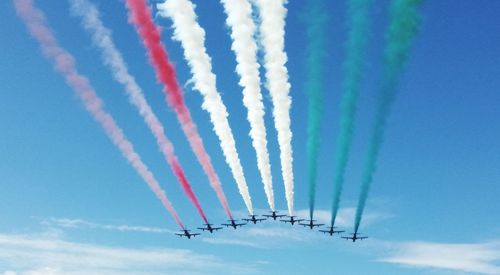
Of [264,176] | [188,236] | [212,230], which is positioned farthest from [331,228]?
[264,176]

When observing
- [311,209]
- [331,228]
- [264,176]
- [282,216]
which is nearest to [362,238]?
[331,228]

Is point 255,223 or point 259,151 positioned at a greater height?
point 255,223

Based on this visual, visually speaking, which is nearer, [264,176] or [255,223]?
[264,176]

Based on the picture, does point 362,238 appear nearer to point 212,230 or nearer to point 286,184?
point 212,230

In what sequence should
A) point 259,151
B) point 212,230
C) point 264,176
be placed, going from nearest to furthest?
point 259,151, point 264,176, point 212,230

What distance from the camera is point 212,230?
57.8 meters

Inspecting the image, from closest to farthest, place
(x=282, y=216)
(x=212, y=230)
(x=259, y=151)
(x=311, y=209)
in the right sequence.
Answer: (x=259, y=151) → (x=311, y=209) → (x=282, y=216) → (x=212, y=230)

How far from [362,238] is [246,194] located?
24.6 m

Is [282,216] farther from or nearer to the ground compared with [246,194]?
farther from the ground

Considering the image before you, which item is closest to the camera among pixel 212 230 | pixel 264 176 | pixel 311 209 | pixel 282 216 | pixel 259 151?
pixel 259 151

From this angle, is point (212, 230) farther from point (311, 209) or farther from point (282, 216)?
point (311, 209)

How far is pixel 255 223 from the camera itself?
178 feet

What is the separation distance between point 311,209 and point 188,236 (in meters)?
26.2

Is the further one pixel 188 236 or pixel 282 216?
pixel 188 236
